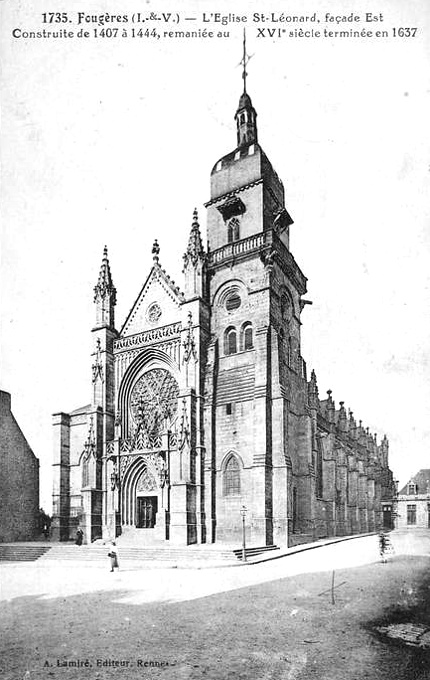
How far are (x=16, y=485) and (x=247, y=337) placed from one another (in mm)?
18624

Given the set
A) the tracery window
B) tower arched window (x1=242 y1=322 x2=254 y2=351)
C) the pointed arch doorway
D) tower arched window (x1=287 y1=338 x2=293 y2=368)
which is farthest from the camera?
the tracery window

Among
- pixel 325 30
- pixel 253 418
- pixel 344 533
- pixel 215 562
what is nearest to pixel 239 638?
pixel 215 562

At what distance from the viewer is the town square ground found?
8609mm

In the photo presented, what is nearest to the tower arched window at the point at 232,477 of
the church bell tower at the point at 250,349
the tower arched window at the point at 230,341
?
the church bell tower at the point at 250,349

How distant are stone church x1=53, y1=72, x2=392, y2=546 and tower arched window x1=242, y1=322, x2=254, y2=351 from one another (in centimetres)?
8

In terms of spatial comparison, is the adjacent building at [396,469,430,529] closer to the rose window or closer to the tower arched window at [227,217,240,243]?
the rose window

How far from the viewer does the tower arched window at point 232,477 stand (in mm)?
27594

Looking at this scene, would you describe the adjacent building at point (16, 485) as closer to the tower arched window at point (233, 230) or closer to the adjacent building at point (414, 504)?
the tower arched window at point (233, 230)

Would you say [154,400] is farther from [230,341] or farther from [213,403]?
[230,341]

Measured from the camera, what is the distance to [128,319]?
112 feet

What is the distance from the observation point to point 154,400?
105ft

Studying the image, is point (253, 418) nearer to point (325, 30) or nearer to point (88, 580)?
point (88, 580)

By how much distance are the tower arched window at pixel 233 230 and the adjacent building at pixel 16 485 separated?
55.4 feet

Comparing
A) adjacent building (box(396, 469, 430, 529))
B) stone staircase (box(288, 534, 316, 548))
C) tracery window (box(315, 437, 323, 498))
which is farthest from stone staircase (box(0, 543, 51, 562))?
adjacent building (box(396, 469, 430, 529))
